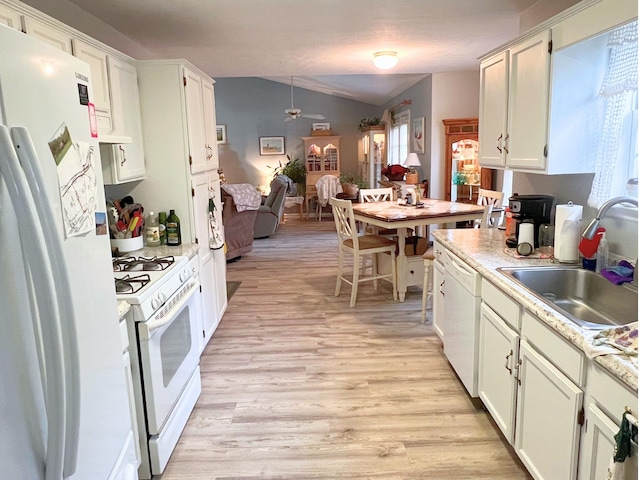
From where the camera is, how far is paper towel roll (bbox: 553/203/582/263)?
221 cm

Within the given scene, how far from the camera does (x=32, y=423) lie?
0.94m

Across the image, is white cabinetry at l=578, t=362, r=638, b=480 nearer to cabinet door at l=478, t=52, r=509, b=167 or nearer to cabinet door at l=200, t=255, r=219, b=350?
cabinet door at l=478, t=52, r=509, b=167

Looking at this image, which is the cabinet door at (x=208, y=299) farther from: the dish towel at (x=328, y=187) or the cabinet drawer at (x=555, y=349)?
the dish towel at (x=328, y=187)

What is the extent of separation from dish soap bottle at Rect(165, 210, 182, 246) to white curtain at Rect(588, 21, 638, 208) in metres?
2.42

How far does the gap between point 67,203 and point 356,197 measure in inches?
308

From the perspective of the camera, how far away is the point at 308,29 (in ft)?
12.0

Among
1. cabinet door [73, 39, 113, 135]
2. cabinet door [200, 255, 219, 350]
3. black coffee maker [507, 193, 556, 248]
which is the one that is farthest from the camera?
cabinet door [200, 255, 219, 350]

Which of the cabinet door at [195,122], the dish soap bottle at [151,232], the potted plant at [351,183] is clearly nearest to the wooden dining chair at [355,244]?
the cabinet door at [195,122]

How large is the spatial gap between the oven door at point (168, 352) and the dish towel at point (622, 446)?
1.70 metres

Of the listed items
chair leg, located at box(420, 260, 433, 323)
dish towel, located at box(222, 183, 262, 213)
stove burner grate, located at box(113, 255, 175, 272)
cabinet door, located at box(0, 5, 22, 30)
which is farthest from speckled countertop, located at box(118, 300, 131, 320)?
dish towel, located at box(222, 183, 262, 213)

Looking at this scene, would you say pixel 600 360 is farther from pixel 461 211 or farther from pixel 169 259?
pixel 461 211

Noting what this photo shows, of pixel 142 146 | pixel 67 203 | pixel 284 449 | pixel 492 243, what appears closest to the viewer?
pixel 67 203

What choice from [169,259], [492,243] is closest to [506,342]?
[492,243]

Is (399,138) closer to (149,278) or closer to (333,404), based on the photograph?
(333,404)
